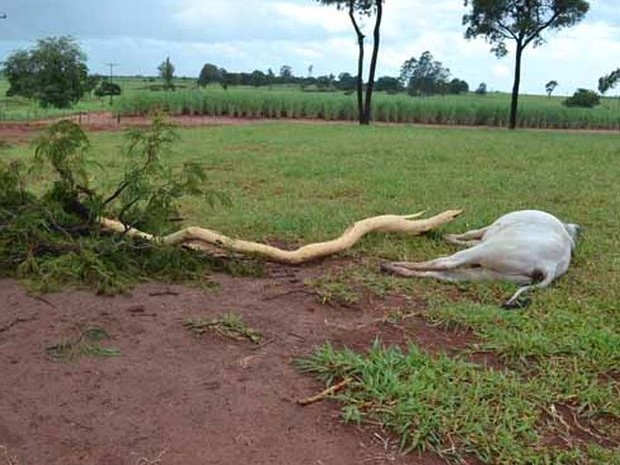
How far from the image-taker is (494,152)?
1245 cm

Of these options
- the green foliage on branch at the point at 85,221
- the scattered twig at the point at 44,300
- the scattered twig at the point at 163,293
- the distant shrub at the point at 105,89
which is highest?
the distant shrub at the point at 105,89

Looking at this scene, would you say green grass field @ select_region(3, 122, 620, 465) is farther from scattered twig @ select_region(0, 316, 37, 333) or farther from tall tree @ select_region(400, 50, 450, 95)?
tall tree @ select_region(400, 50, 450, 95)

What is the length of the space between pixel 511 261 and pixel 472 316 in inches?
31.6

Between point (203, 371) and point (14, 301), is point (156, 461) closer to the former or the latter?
point (203, 371)

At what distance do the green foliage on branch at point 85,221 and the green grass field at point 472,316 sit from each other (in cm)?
98

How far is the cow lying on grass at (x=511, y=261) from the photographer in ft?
13.8

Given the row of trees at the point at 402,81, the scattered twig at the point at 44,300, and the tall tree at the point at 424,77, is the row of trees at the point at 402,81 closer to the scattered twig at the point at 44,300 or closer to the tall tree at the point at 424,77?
the tall tree at the point at 424,77

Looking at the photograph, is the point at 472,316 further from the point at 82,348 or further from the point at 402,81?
the point at 402,81

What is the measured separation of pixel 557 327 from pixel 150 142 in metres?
2.54

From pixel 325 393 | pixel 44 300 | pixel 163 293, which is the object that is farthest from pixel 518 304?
pixel 44 300

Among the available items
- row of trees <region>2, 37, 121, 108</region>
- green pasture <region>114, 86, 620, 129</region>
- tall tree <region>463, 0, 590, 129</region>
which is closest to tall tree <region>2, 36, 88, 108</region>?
row of trees <region>2, 37, 121, 108</region>

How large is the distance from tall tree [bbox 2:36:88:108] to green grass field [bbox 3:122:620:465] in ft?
54.5

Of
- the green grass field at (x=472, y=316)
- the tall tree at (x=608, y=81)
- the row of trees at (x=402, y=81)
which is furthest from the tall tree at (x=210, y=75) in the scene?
the green grass field at (x=472, y=316)

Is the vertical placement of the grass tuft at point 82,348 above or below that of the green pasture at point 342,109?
below
